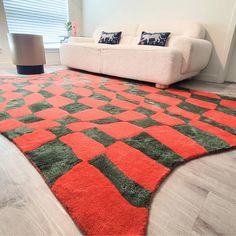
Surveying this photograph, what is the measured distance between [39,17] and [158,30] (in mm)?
2314

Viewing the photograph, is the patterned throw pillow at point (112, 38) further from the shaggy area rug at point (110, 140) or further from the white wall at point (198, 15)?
the shaggy area rug at point (110, 140)

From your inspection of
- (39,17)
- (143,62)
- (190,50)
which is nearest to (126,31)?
(143,62)

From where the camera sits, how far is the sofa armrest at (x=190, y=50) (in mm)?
1874

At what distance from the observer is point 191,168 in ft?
2.58

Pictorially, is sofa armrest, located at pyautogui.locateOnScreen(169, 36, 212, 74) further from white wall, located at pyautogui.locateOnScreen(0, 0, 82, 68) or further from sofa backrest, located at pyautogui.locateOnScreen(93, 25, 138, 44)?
white wall, located at pyautogui.locateOnScreen(0, 0, 82, 68)

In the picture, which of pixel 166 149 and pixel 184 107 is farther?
pixel 184 107

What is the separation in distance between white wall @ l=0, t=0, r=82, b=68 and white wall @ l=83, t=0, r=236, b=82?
0.76m

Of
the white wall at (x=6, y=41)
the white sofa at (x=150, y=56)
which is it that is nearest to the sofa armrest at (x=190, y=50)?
the white sofa at (x=150, y=56)

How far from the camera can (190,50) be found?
1.88m

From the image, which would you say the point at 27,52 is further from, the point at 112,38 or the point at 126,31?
the point at 126,31

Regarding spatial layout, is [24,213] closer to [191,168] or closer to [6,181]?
[6,181]

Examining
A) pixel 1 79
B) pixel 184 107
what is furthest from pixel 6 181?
pixel 1 79

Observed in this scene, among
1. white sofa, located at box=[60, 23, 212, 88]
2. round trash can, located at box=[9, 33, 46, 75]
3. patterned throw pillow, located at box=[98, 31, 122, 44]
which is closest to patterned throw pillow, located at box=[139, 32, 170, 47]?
white sofa, located at box=[60, 23, 212, 88]

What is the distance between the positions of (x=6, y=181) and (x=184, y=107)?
1.29 m
